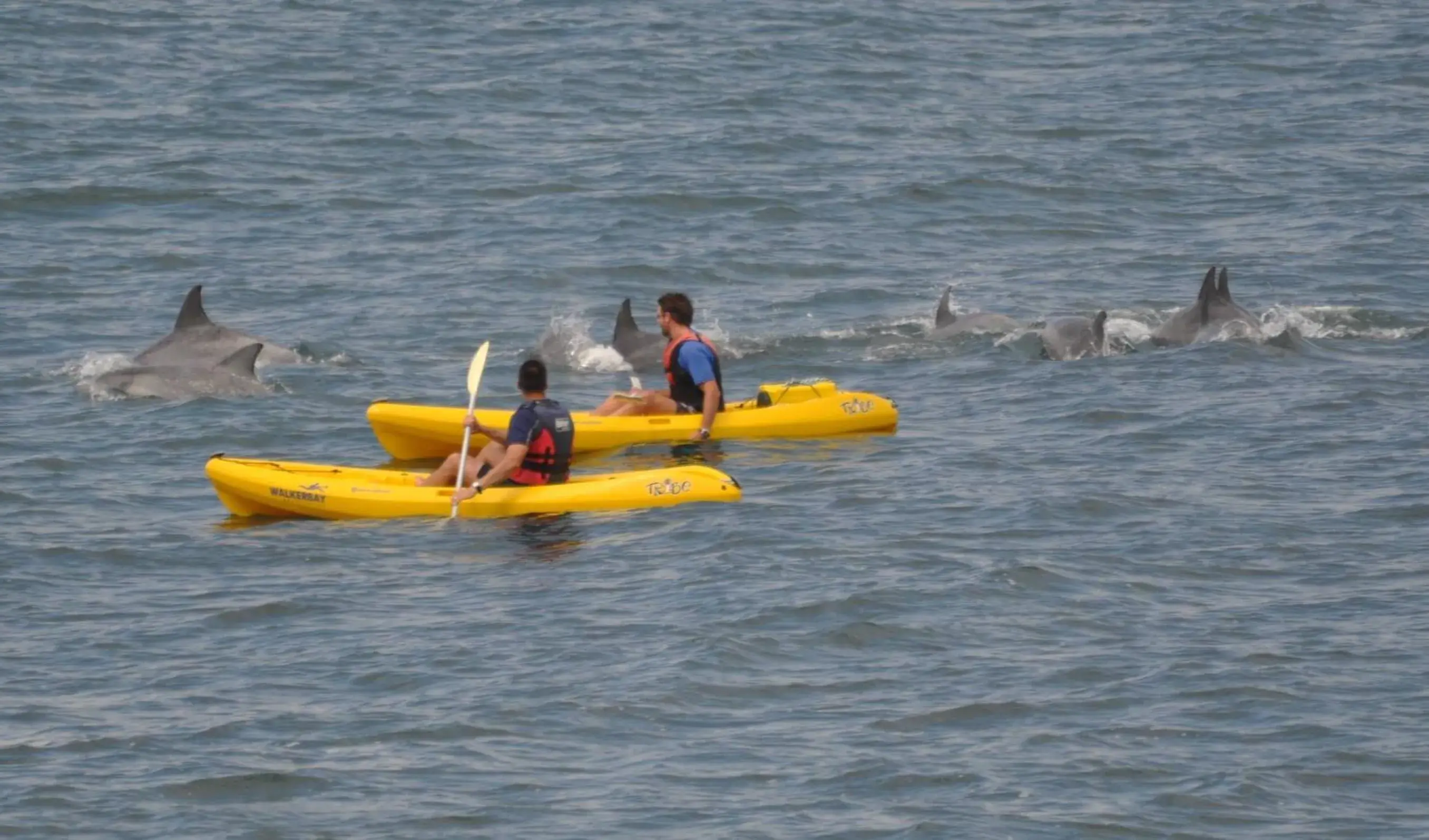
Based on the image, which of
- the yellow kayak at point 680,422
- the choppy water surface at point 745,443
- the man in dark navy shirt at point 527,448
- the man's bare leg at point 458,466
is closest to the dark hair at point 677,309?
the yellow kayak at point 680,422

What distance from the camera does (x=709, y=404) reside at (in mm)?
17172

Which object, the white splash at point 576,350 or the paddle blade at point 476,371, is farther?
the white splash at point 576,350

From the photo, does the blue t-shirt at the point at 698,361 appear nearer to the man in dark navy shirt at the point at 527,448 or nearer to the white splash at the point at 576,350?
the man in dark navy shirt at the point at 527,448

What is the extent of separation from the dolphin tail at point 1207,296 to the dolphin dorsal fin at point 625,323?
5094 mm

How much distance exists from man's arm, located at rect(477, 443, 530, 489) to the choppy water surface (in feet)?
1.48

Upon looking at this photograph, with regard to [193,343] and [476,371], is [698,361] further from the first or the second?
[193,343]

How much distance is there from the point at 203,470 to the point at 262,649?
15.3ft

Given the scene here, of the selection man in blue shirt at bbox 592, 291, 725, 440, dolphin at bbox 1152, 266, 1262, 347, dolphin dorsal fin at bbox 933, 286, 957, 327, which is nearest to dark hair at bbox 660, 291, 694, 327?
man in blue shirt at bbox 592, 291, 725, 440

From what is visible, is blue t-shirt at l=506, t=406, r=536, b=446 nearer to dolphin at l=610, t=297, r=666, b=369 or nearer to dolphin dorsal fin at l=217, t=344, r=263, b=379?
dolphin dorsal fin at l=217, t=344, r=263, b=379

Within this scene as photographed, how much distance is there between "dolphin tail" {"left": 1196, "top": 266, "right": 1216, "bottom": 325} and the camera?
20438mm

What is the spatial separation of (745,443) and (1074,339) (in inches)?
174

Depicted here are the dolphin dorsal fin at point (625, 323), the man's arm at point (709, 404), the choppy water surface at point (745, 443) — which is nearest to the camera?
the choppy water surface at point (745, 443)

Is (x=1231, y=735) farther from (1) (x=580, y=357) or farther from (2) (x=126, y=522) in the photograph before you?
(1) (x=580, y=357)

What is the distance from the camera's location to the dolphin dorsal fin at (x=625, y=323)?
2020cm
